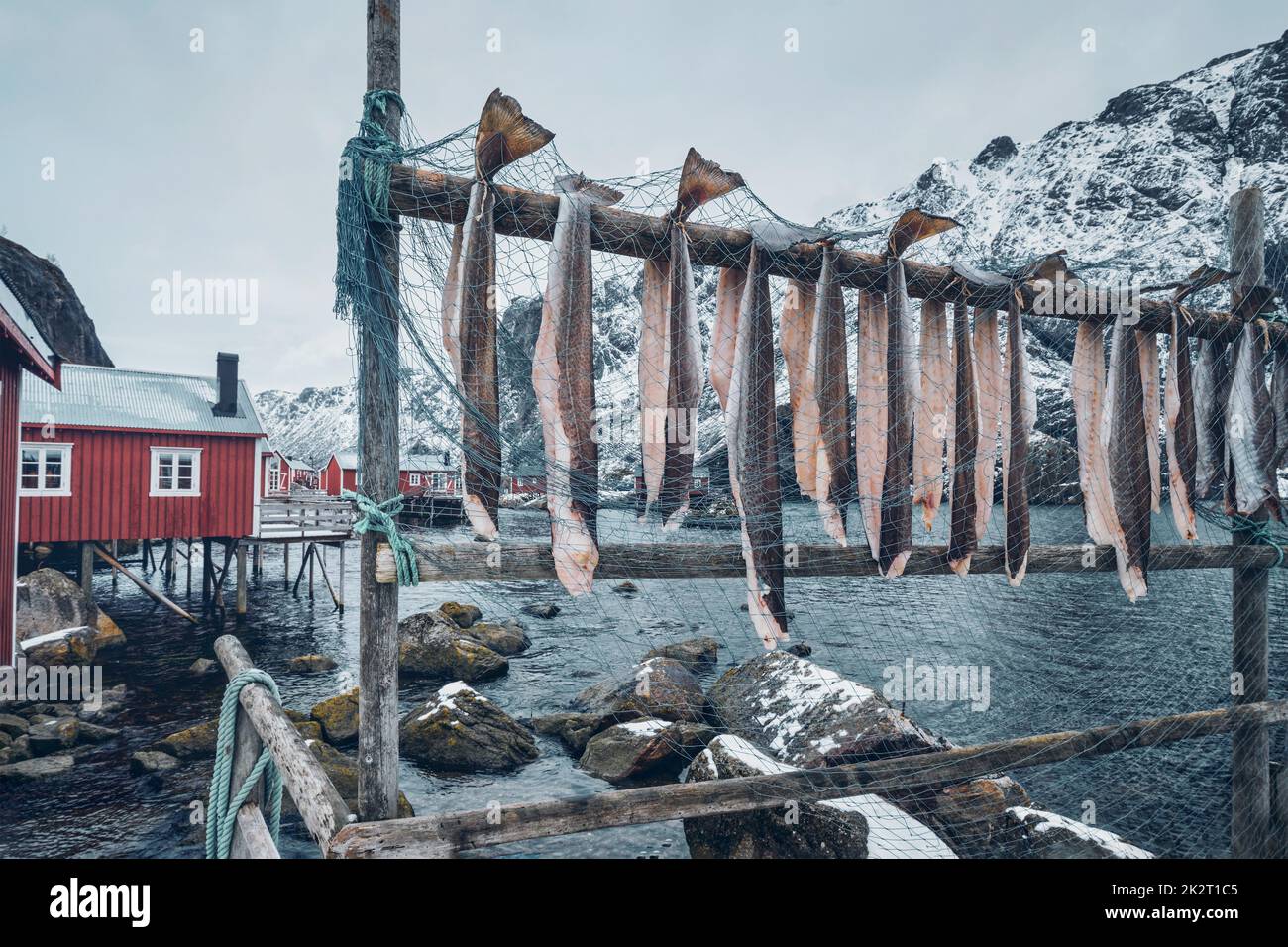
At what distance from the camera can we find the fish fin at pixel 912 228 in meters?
3.60

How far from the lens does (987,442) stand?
13.2 ft

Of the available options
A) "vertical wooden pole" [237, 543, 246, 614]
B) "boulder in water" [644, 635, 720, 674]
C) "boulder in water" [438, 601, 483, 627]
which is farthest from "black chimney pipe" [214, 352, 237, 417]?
"boulder in water" [644, 635, 720, 674]

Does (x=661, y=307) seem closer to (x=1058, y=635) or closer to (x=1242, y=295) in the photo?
(x=1242, y=295)

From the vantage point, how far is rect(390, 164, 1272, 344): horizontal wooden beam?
3.01 meters

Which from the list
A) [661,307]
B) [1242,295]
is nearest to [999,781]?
[1242,295]

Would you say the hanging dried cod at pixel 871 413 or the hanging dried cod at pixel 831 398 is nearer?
the hanging dried cod at pixel 831 398

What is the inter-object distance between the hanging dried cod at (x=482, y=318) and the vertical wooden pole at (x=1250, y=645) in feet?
17.9

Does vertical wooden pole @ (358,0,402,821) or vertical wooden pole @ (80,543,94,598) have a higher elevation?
vertical wooden pole @ (358,0,402,821)

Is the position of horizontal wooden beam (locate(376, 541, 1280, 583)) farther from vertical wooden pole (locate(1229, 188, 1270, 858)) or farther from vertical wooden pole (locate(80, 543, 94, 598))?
vertical wooden pole (locate(80, 543, 94, 598))

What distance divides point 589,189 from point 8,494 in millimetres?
13232

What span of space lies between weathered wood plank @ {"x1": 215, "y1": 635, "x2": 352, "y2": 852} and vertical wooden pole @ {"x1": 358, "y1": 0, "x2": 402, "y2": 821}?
159 millimetres

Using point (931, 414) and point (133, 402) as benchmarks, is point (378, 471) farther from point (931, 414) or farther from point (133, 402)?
point (133, 402)

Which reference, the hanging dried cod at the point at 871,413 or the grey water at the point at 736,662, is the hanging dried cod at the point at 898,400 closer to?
→ the hanging dried cod at the point at 871,413

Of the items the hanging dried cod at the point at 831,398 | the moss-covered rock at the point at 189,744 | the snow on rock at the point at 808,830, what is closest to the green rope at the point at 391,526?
the hanging dried cod at the point at 831,398
